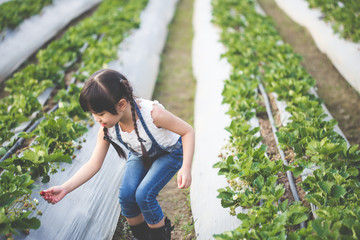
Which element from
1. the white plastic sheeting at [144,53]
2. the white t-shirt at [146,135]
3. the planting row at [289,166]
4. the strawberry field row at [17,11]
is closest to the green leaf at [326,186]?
the planting row at [289,166]

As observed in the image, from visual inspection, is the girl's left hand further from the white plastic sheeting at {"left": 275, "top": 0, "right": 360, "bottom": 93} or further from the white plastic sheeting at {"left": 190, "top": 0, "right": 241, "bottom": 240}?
the white plastic sheeting at {"left": 275, "top": 0, "right": 360, "bottom": 93}

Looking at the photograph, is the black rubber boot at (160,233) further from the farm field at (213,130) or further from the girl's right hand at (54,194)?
the girl's right hand at (54,194)

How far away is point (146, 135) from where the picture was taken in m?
2.11

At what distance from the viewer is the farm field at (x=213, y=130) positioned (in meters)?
1.97

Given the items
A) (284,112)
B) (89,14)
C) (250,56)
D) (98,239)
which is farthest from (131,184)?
(89,14)

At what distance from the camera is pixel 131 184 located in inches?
83.0

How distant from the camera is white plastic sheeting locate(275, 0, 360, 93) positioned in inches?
165

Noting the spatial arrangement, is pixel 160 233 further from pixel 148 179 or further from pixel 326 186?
pixel 326 186

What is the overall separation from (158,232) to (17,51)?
4.18 metres

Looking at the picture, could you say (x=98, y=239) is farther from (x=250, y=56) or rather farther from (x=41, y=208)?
(x=250, y=56)

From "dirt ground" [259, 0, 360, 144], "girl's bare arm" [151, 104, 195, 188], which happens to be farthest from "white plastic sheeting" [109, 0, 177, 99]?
"dirt ground" [259, 0, 360, 144]

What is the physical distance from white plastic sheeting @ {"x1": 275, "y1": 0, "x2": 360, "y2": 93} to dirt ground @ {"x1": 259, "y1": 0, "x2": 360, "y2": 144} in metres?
0.12

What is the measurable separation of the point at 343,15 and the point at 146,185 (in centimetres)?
435

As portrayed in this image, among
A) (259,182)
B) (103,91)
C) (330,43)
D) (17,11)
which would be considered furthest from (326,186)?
(17,11)
